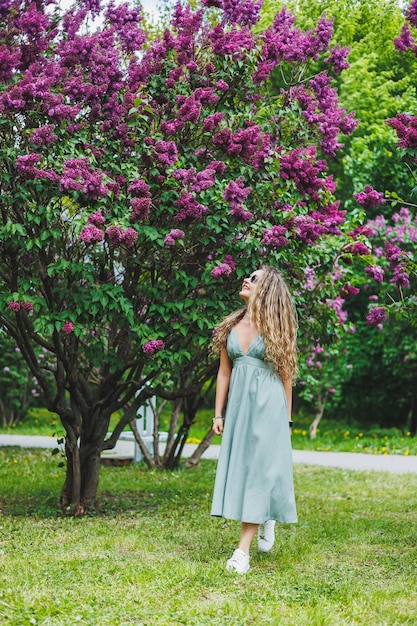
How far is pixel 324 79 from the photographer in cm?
704

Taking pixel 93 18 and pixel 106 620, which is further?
pixel 93 18

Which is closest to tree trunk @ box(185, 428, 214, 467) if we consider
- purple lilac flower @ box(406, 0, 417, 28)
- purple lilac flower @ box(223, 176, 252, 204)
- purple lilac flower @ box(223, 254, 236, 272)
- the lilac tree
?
the lilac tree

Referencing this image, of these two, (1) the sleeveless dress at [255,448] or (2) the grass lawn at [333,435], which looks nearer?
(1) the sleeveless dress at [255,448]

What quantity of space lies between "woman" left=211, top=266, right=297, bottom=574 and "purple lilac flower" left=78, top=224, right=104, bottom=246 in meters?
0.99

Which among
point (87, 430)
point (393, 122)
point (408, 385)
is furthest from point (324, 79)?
point (408, 385)

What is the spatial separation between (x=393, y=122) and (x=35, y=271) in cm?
300

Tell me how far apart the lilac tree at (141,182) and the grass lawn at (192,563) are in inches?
33.2

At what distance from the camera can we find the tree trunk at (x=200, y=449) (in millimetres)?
10453

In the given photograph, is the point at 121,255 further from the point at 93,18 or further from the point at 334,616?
the point at 334,616

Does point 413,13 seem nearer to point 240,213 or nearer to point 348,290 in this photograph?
point 240,213

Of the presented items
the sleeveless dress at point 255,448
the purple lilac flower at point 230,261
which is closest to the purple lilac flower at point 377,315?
the purple lilac flower at point 230,261

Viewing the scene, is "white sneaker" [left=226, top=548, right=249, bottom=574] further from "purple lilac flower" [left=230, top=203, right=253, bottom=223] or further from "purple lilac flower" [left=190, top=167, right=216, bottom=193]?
"purple lilac flower" [left=190, top=167, right=216, bottom=193]

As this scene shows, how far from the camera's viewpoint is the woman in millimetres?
5086

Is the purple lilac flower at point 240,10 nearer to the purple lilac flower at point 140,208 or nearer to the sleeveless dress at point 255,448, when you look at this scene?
the purple lilac flower at point 140,208
